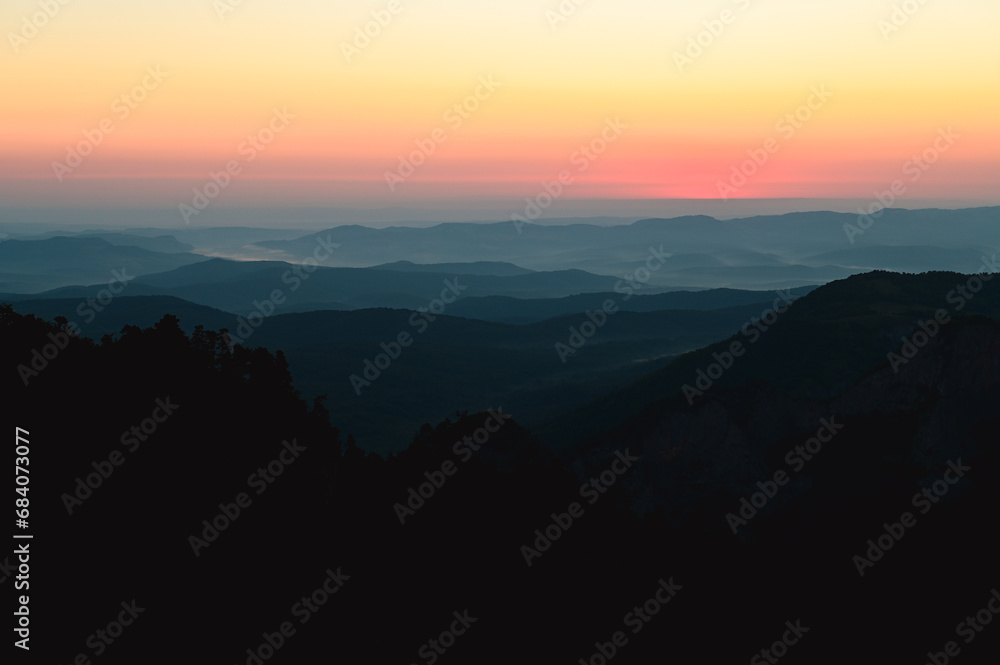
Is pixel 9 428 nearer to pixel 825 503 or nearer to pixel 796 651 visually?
pixel 796 651

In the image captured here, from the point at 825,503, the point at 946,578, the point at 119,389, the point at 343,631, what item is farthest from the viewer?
the point at 825,503

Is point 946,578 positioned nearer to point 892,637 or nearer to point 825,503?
point 892,637

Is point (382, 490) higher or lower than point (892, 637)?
lower

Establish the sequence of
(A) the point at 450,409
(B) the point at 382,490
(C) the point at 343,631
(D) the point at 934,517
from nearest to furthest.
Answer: (C) the point at 343,631 → (B) the point at 382,490 → (D) the point at 934,517 → (A) the point at 450,409

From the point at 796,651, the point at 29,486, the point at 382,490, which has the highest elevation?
the point at 796,651

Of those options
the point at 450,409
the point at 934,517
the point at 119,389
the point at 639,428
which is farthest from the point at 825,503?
the point at 450,409

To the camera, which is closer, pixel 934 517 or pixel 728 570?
pixel 728 570
